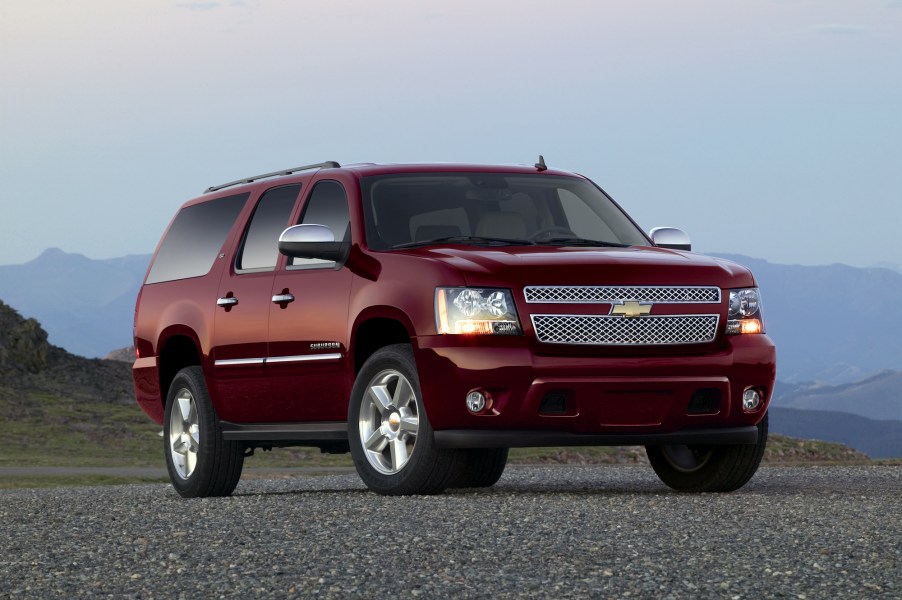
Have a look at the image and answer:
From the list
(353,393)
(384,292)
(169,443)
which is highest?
(384,292)

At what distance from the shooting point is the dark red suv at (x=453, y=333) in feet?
28.8

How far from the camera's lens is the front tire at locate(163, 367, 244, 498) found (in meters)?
10.9

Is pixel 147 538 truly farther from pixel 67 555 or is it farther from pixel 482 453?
pixel 482 453

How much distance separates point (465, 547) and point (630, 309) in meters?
2.55

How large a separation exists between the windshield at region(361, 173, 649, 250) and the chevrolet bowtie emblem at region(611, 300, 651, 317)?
1.01 metres

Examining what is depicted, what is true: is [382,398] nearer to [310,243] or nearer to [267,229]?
[310,243]

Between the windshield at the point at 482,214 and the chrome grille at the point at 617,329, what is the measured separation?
981mm

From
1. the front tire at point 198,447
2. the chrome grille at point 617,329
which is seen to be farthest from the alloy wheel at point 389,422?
the front tire at point 198,447

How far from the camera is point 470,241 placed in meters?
9.58

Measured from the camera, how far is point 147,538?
7441 millimetres

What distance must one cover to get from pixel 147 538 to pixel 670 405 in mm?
3207

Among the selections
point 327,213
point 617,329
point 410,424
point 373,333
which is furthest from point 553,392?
point 327,213

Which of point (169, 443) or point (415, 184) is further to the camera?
point (169, 443)

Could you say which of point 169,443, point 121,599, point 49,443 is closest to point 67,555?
point 121,599
